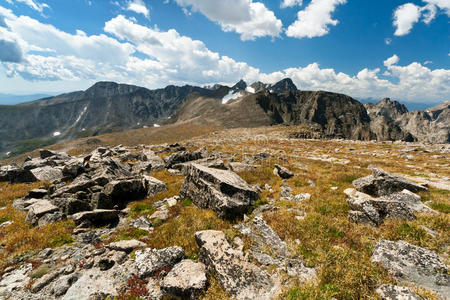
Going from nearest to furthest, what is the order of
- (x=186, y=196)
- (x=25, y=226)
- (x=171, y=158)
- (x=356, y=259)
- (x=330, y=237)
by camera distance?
(x=356, y=259), (x=330, y=237), (x=25, y=226), (x=186, y=196), (x=171, y=158)

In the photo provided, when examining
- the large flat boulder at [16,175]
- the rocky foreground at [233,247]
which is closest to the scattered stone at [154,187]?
the rocky foreground at [233,247]

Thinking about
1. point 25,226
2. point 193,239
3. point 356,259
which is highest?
point 356,259

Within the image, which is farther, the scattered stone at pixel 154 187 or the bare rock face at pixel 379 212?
the scattered stone at pixel 154 187

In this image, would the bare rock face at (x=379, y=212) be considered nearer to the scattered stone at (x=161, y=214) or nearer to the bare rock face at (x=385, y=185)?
the bare rock face at (x=385, y=185)

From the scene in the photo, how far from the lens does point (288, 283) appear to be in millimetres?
5480

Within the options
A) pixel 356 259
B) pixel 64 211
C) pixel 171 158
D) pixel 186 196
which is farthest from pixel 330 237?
pixel 171 158

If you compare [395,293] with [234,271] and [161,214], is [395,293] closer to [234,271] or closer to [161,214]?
[234,271]

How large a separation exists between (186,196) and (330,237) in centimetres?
850

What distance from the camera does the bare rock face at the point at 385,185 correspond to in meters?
11.5

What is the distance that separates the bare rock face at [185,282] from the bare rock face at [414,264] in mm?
5613

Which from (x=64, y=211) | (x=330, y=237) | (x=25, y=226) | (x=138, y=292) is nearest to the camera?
(x=138, y=292)

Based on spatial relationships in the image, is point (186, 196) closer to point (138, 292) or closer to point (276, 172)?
point (138, 292)

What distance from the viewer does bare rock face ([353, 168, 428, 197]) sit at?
37.8 ft

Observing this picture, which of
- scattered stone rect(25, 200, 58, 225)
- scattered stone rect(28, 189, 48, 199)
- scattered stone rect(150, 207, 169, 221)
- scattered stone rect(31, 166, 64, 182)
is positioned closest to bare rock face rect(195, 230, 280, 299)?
scattered stone rect(150, 207, 169, 221)
